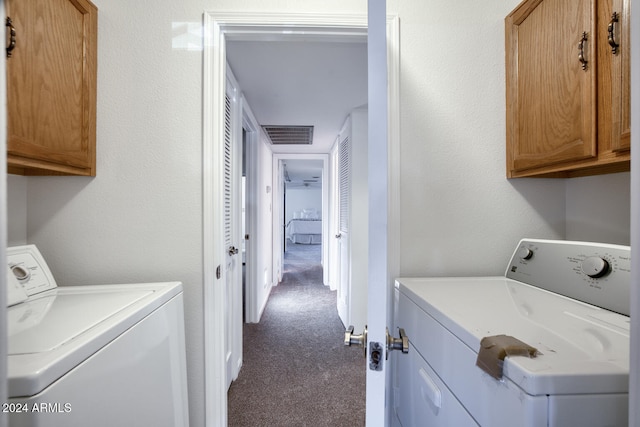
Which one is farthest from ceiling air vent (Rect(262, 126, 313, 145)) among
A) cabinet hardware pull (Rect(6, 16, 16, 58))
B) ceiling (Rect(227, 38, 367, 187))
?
cabinet hardware pull (Rect(6, 16, 16, 58))

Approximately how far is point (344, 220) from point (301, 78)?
5.06 feet

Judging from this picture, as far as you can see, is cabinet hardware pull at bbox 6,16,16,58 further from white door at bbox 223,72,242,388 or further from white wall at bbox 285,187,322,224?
white wall at bbox 285,187,322,224

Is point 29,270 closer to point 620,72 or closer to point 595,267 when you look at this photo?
point 595,267

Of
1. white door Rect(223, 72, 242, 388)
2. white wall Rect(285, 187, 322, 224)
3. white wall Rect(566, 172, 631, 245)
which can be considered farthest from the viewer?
white wall Rect(285, 187, 322, 224)

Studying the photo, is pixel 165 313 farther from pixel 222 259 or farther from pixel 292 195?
pixel 292 195

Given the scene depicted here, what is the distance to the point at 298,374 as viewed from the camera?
6.58ft

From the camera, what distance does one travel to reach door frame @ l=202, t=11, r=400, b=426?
4.05 feet

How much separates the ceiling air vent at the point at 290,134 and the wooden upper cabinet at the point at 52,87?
209 centimetres

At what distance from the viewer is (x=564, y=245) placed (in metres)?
1.00

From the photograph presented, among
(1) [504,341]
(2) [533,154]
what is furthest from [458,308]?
(2) [533,154]

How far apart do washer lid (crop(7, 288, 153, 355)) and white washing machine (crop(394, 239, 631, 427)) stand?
916 mm

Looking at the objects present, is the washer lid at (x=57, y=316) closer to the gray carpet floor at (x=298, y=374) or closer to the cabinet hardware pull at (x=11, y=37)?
the cabinet hardware pull at (x=11, y=37)

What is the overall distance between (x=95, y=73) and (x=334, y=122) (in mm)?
2109

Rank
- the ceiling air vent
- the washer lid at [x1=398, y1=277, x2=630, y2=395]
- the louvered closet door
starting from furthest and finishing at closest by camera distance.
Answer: the ceiling air vent, the louvered closet door, the washer lid at [x1=398, y1=277, x2=630, y2=395]
